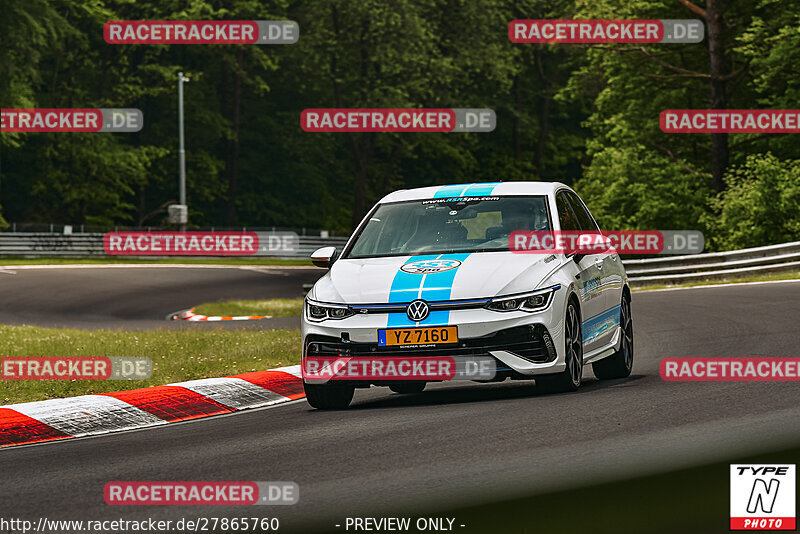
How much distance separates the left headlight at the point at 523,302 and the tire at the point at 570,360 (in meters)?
0.32

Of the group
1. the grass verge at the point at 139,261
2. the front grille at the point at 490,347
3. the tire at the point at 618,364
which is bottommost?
the tire at the point at 618,364

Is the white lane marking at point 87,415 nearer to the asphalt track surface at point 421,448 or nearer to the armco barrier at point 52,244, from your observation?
the asphalt track surface at point 421,448

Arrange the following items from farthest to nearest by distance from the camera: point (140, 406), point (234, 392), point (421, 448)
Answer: point (234, 392) < point (140, 406) < point (421, 448)

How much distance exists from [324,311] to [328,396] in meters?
0.74

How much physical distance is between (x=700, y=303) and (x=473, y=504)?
46.6 feet

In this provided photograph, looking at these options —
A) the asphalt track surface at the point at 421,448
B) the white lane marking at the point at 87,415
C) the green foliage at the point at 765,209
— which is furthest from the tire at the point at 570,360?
the green foliage at the point at 765,209

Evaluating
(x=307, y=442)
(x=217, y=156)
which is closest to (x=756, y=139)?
(x=307, y=442)

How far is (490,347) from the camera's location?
31.0 ft

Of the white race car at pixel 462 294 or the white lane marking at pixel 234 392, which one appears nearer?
the white race car at pixel 462 294

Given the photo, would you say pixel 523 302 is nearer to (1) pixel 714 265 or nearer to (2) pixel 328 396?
(2) pixel 328 396

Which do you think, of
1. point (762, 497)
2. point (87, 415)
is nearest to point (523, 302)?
point (87, 415)

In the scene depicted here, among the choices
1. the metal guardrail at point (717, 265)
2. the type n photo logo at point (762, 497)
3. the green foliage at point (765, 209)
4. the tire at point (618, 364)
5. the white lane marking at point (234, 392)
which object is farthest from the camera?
the green foliage at point (765, 209)

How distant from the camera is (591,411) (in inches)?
355

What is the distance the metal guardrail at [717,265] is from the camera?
26.1 meters
